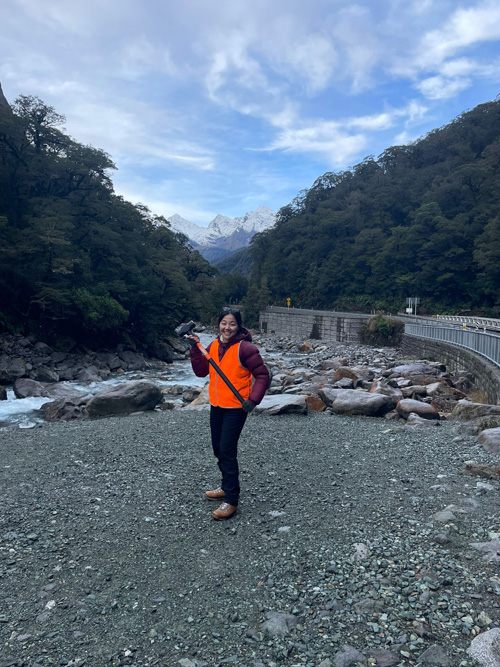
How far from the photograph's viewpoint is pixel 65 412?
10.8m

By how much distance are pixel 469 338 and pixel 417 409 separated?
924 centimetres

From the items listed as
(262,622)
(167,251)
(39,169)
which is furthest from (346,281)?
(262,622)

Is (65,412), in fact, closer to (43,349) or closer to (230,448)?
(230,448)

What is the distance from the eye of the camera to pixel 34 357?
2111cm

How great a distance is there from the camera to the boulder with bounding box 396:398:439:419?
8359mm

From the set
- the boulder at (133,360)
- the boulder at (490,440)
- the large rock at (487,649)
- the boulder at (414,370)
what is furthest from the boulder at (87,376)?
the large rock at (487,649)

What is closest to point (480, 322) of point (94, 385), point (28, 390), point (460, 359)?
point (460, 359)

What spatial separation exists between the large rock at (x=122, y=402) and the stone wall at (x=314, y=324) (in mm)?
31151

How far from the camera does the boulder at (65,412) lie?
10.6 metres

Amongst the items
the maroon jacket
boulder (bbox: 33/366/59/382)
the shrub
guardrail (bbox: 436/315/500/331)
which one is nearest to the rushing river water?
boulder (bbox: 33/366/59/382)

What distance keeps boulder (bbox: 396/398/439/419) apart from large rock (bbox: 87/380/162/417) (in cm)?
579

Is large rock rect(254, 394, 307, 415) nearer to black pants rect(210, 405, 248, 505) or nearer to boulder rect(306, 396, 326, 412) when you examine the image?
boulder rect(306, 396, 326, 412)

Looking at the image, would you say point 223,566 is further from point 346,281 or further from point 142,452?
point 346,281

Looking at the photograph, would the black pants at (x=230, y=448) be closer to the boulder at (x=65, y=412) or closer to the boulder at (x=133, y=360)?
the boulder at (x=65, y=412)
